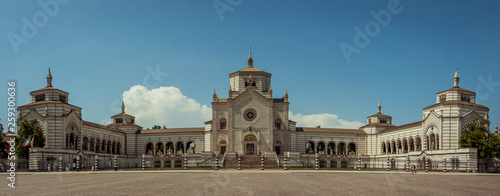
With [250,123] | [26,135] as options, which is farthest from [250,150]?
[26,135]

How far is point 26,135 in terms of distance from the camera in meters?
59.3

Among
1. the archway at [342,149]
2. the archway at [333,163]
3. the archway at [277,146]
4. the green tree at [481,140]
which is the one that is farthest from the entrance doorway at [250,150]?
the green tree at [481,140]

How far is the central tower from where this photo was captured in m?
77.1

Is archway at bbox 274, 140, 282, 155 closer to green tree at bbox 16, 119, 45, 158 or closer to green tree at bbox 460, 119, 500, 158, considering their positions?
green tree at bbox 460, 119, 500, 158

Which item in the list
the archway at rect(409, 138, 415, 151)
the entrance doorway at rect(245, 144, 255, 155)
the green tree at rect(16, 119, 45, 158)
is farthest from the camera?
the entrance doorway at rect(245, 144, 255, 155)

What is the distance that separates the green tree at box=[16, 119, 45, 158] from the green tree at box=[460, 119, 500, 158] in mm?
51524

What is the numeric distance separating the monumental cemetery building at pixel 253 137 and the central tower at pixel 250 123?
16cm

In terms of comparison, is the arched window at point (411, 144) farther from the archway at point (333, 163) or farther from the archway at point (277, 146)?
the archway at point (277, 146)

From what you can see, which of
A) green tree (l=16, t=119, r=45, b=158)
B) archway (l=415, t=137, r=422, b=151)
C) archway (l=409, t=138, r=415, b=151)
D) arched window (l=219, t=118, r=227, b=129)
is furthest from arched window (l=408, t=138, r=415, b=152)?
green tree (l=16, t=119, r=45, b=158)

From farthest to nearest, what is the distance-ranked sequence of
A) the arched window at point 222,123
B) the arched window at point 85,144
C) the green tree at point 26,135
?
the arched window at point 222,123, the arched window at point 85,144, the green tree at point 26,135

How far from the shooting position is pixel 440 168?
60.2 metres

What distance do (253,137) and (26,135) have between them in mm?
33052

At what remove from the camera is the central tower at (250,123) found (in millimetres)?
77125

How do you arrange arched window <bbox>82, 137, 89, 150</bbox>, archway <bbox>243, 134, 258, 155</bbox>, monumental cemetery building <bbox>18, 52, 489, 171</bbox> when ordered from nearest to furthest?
monumental cemetery building <bbox>18, 52, 489, 171</bbox> → arched window <bbox>82, 137, 89, 150</bbox> → archway <bbox>243, 134, 258, 155</bbox>
